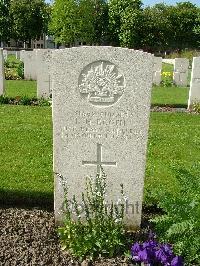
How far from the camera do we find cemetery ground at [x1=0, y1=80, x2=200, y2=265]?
3.97 m

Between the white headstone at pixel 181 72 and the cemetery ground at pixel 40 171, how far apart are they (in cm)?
908

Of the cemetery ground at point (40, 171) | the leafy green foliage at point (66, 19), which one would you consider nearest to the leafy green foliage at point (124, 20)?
the leafy green foliage at point (66, 19)

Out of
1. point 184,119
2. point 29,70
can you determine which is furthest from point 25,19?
point 184,119

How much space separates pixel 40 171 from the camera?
6.22m

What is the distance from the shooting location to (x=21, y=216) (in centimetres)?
455

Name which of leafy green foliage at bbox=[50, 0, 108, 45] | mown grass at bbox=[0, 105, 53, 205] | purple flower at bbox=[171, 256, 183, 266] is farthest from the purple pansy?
leafy green foliage at bbox=[50, 0, 108, 45]

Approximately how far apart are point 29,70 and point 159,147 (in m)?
12.7

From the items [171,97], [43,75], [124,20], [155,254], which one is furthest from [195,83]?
[124,20]

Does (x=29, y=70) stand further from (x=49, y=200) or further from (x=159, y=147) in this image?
(x=49, y=200)

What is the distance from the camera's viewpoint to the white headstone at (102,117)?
3.88 metres

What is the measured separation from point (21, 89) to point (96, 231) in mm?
12459

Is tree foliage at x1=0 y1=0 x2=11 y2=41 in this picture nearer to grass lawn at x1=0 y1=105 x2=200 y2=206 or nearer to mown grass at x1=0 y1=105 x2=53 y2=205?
grass lawn at x1=0 y1=105 x2=200 y2=206

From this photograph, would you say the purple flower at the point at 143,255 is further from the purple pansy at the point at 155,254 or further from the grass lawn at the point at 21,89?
the grass lawn at the point at 21,89

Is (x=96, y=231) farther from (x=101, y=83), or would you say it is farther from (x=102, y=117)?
(x=101, y=83)
